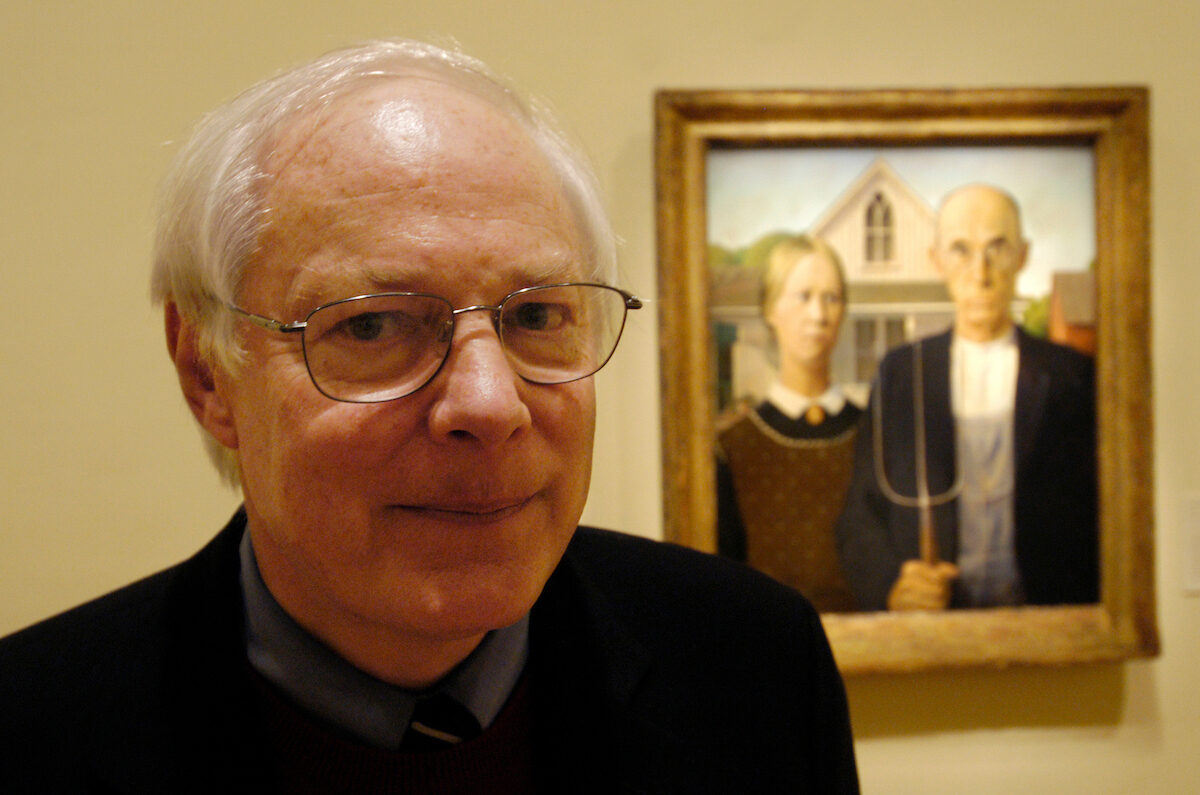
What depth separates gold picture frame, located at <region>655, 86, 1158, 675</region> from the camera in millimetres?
1425

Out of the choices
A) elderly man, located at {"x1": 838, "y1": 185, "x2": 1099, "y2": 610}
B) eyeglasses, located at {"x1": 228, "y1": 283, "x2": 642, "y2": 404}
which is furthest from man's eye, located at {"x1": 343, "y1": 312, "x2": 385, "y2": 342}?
elderly man, located at {"x1": 838, "y1": 185, "x2": 1099, "y2": 610}

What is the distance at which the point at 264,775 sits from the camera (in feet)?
2.53

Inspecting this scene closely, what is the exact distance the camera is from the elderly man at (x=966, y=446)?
1478 millimetres

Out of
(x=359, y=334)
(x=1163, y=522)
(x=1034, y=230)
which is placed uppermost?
(x=1034, y=230)

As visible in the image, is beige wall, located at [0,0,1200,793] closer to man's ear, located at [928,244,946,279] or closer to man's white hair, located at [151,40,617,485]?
man's ear, located at [928,244,946,279]

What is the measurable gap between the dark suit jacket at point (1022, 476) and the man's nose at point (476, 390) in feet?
3.09

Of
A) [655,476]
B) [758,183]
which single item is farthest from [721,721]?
[758,183]

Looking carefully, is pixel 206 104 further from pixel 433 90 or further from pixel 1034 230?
pixel 1034 230

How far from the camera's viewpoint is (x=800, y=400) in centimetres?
146

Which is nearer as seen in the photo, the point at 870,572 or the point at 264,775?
the point at 264,775

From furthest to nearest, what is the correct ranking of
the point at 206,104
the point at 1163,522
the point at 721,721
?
1. the point at 1163,522
2. the point at 206,104
3. the point at 721,721

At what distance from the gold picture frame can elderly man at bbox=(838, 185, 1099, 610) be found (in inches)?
2.4

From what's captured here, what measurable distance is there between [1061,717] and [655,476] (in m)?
0.89

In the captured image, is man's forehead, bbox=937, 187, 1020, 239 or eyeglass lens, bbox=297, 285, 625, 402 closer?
eyeglass lens, bbox=297, 285, 625, 402
